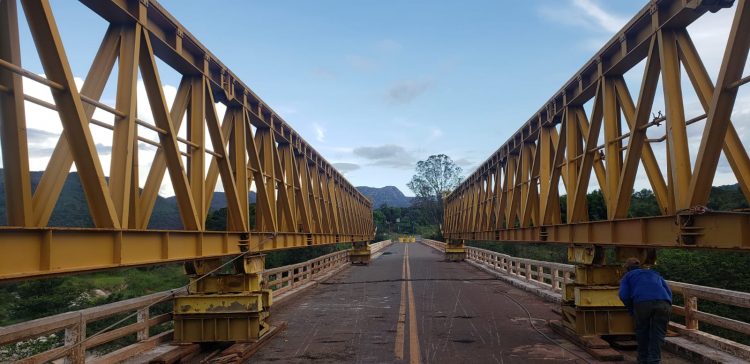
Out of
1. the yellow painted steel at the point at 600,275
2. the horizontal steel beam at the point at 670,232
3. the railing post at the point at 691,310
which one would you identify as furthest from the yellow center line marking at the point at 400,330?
the railing post at the point at 691,310

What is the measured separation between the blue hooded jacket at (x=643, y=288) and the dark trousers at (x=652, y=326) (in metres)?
0.08

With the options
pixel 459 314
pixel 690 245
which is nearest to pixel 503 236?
pixel 459 314

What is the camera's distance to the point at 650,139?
9000 millimetres

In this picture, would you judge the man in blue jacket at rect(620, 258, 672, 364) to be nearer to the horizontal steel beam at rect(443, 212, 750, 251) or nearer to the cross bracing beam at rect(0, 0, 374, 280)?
the horizontal steel beam at rect(443, 212, 750, 251)

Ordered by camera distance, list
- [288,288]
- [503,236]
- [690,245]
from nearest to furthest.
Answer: [690,245], [503,236], [288,288]

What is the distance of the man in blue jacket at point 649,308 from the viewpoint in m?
7.40

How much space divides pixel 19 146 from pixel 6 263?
1144 millimetres

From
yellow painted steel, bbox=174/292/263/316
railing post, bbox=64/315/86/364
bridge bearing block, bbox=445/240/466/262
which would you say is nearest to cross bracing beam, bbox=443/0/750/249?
yellow painted steel, bbox=174/292/263/316

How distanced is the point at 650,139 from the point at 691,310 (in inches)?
124

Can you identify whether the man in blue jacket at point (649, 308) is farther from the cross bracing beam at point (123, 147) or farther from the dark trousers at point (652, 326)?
the cross bracing beam at point (123, 147)

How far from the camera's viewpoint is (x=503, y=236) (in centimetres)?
1864

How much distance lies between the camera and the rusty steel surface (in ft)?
30.9

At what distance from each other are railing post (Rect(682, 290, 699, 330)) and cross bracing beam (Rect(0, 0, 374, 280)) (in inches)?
325

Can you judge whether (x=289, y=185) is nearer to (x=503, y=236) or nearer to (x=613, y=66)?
(x=503, y=236)
